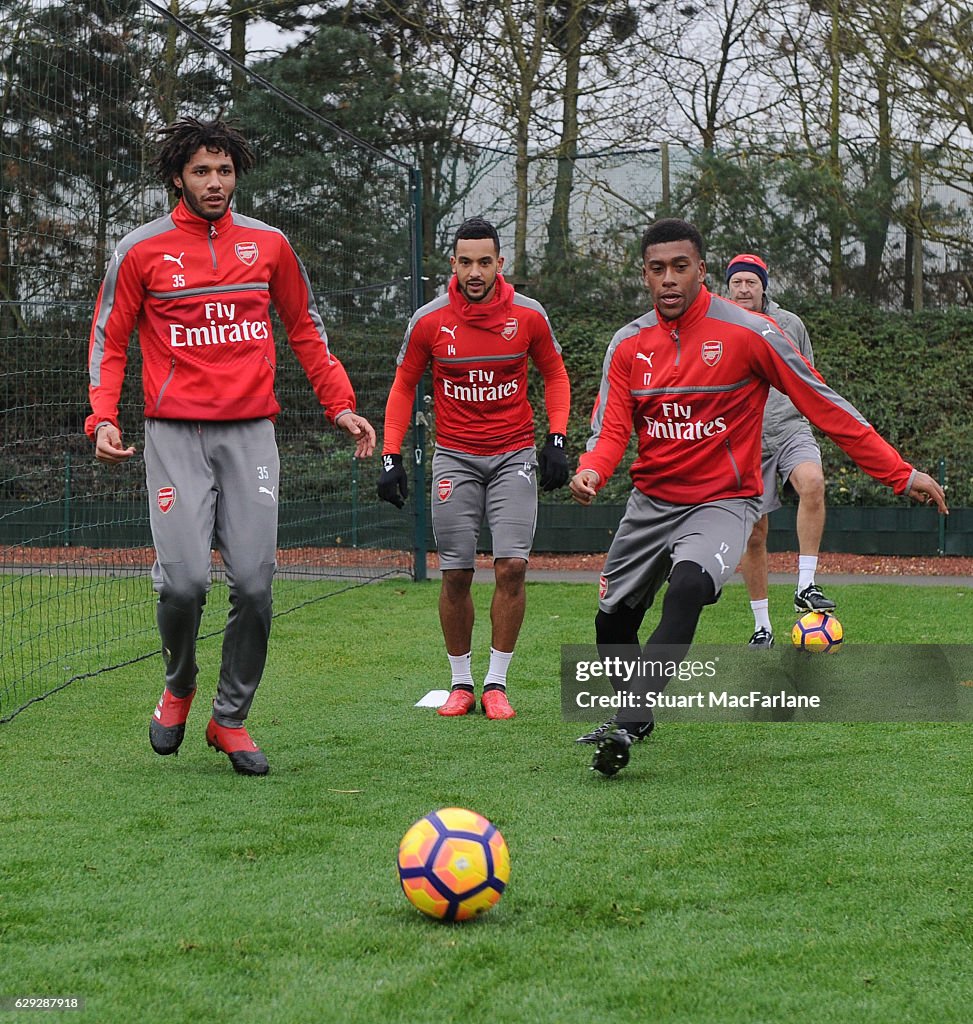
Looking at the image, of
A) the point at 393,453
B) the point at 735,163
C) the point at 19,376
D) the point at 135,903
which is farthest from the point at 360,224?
the point at 135,903

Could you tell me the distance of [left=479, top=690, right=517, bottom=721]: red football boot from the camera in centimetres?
601

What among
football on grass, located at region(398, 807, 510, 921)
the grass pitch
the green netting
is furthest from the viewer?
the green netting

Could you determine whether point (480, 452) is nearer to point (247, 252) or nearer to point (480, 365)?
point (480, 365)

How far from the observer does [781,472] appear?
8062 millimetres

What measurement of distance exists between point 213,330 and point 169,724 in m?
1.47

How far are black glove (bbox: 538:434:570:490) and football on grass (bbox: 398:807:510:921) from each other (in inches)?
111

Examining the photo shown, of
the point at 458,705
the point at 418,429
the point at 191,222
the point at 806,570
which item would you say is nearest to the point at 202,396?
the point at 191,222

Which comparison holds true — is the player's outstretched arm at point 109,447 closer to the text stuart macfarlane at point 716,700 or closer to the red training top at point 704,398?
the red training top at point 704,398

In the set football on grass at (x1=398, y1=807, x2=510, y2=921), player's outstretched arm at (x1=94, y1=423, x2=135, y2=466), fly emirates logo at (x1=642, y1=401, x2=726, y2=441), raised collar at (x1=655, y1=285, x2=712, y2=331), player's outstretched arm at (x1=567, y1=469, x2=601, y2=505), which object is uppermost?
raised collar at (x1=655, y1=285, x2=712, y2=331)

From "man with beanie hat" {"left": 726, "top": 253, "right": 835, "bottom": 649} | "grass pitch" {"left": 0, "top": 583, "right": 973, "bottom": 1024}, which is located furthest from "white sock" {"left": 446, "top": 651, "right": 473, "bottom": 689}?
"man with beanie hat" {"left": 726, "top": 253, "right": 835, "bottom": 649}

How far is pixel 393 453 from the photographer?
20.5ft

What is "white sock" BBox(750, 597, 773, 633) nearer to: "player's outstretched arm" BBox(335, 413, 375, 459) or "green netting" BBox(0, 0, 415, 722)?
"player's outstretched arm" BBox(335, 413, 375, 459)

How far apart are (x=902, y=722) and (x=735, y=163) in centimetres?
1279

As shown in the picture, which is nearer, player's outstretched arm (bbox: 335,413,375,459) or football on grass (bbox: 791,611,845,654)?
player's outstretched arm (bbox: 335,413,375,459)
